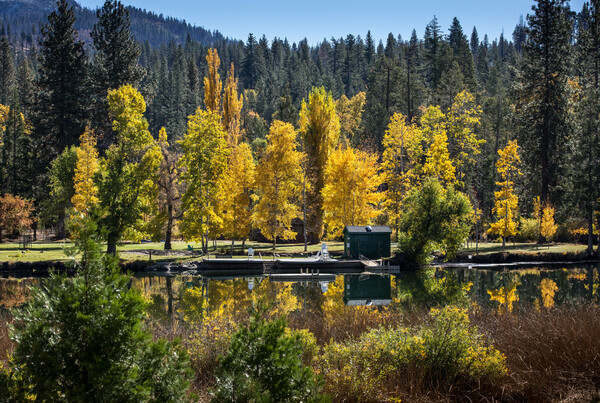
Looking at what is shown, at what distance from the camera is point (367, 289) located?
28.6 m

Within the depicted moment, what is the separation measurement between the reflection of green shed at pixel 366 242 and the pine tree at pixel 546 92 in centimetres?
1536

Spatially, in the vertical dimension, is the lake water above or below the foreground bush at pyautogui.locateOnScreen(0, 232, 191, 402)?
below

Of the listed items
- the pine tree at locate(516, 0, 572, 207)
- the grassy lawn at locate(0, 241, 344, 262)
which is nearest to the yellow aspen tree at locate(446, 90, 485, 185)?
the pine tree at locate(516, 0, 572, 207)

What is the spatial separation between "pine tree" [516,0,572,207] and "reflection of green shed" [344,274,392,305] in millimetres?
20814

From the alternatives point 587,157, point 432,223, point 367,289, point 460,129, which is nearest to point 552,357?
point 367,289

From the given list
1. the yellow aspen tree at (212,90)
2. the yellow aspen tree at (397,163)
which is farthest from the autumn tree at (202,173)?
the yellow aspen tree at (397,163)

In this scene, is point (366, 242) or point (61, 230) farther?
point (61, 230)

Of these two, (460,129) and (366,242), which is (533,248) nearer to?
(366,242)

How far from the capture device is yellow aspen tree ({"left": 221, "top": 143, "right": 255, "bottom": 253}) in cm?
4344

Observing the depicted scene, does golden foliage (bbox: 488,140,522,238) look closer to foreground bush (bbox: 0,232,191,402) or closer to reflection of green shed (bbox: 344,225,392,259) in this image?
reflection of green shed (bbox: 344,225,392,259)

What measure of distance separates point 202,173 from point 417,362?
3429cm

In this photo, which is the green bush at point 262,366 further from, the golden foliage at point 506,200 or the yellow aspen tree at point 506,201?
the golden foliage at point 506,200

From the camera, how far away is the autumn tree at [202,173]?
40094 millimetres

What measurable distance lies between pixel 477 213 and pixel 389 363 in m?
41.9
